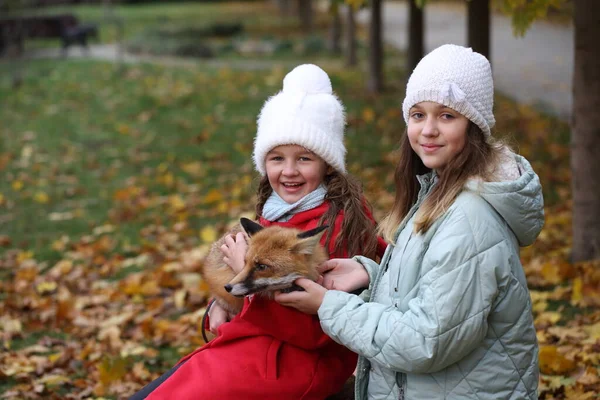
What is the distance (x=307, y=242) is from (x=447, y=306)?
0.60 m

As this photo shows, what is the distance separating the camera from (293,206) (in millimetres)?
3223

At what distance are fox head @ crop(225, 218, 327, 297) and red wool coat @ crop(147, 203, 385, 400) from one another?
0.16 m

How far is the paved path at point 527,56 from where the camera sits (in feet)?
44.3

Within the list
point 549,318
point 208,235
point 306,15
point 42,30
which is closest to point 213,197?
point 208,235

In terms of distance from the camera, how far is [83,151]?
12.6 m

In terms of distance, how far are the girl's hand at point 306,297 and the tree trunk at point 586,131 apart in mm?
3553

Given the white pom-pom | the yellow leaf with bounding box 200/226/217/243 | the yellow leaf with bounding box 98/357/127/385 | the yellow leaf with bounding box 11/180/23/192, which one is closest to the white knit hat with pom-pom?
the white pom-pom

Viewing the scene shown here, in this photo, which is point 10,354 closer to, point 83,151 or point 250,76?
point 83,151

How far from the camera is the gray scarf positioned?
3.23 meters

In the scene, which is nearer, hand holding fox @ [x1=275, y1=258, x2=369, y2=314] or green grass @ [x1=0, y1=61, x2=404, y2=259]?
hand holding fox @ [x1=275, y1=258, x2=369, y2=314]

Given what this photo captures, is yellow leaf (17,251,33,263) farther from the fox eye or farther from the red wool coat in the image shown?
the fox eye

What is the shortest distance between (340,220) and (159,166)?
8.39 m

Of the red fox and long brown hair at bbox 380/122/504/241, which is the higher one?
long brown hair at bbox 380/122/504/241

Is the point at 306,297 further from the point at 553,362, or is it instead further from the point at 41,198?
the point at 41,198
